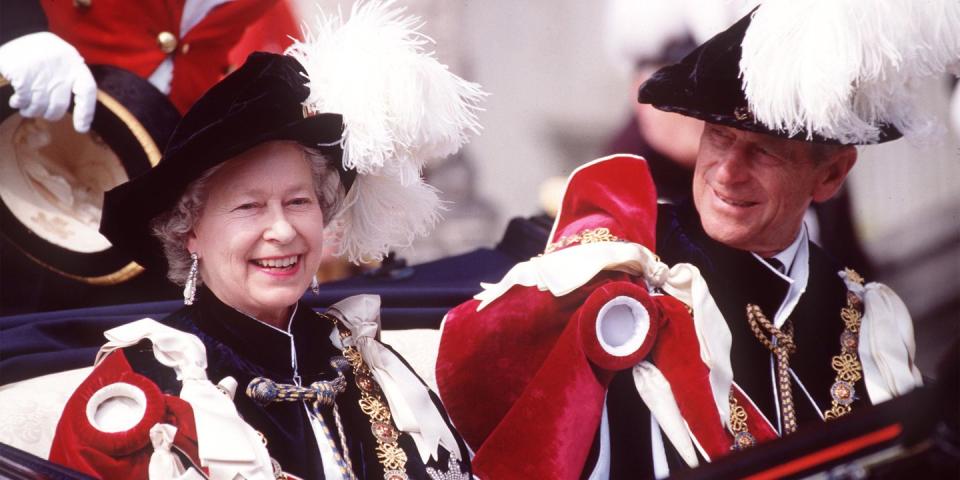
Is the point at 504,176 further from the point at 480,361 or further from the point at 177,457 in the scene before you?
the point at 177,457

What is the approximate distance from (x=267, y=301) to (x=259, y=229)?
0.40ft

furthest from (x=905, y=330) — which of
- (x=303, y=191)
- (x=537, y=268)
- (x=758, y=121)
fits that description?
(x=303, y=191)

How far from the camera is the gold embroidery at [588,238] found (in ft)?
7.30

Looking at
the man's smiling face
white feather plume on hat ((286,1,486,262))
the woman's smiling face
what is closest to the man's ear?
the man's smiling face

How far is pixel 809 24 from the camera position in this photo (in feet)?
6.51

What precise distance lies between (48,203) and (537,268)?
1.08m

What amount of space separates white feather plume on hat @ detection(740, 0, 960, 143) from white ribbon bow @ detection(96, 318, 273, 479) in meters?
1.06

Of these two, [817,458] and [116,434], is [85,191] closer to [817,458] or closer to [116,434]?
[116,434]

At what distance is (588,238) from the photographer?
7.35 ft

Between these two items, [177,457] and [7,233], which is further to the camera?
[7,233]

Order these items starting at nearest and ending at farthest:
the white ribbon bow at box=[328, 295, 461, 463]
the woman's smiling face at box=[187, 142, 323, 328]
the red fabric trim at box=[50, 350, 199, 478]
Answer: the red fabric trim at box=[50, 350, 199, 478]
the woman's smiling face at box=[187, 142, 323, 328]
the white ribbon bow at box=[328, 295, 461, 463]

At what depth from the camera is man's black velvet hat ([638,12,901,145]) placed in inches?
83.0

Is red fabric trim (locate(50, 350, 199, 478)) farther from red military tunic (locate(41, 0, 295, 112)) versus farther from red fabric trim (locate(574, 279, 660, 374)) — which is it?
red military tunic (locate(41, 0, 295, 112))

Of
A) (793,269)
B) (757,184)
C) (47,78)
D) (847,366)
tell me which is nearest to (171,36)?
(47,78)
